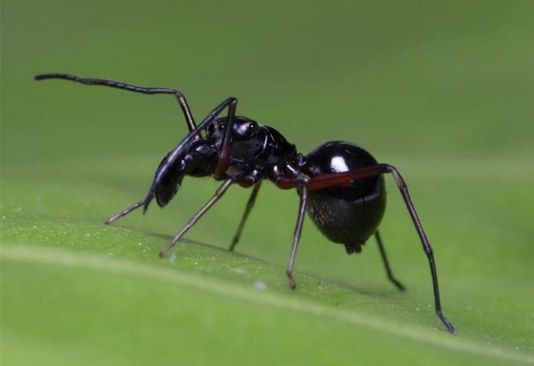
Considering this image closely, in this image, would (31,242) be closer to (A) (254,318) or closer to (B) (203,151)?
(A) (254,318)

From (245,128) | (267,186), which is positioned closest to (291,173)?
(245,128)

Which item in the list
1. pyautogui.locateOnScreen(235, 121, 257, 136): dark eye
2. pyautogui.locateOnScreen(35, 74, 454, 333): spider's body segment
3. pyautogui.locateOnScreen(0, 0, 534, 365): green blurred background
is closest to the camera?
pyautogui.locateOnScreen(0, 0, 534, 365): green blurred background

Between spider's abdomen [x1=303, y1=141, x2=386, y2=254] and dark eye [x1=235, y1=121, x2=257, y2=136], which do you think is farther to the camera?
dark eye [x1=235, y1=121, x2=257, y2=136]

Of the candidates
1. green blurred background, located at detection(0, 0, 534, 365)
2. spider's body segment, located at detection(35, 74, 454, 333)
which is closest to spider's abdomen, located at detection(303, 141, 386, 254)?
spider's body segment, located at detection(35, 74, 454, 333)

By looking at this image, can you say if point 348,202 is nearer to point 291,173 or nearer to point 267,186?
point 291,173

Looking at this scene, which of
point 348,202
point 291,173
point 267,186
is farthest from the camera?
point 267,186

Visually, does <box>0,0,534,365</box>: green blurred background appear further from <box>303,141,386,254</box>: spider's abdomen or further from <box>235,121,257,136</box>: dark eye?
<box>235,121,257,136</box>: dark eye
